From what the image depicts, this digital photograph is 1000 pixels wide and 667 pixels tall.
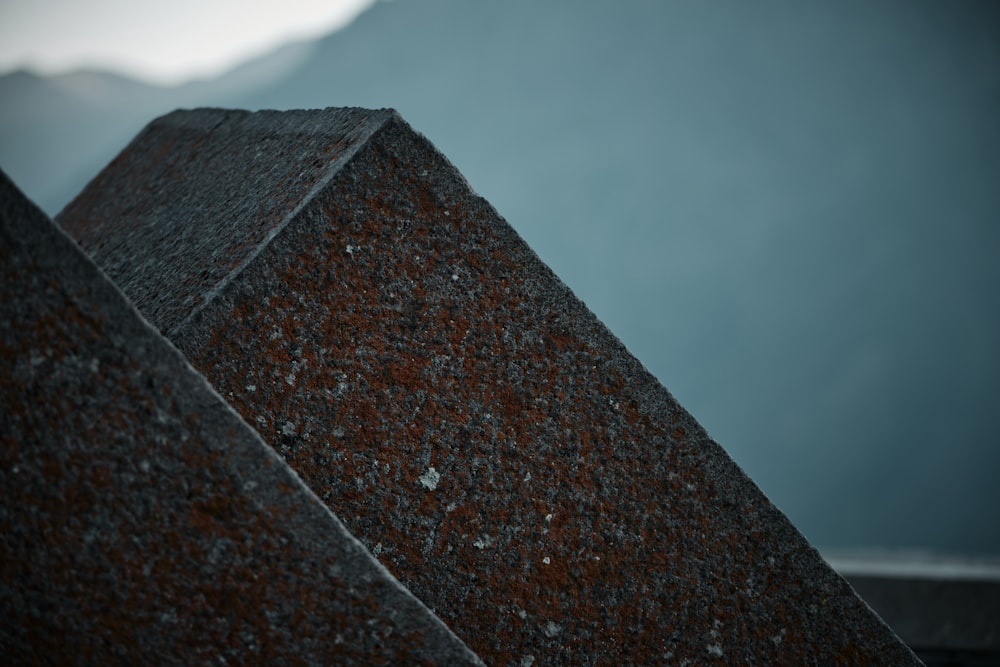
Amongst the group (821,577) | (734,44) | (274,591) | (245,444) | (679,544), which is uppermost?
(734,44)

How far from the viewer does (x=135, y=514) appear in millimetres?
1076

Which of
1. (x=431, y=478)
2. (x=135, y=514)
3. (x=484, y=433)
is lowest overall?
(x=135, y=514)

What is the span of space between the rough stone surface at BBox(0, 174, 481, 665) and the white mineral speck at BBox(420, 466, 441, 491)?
355mm

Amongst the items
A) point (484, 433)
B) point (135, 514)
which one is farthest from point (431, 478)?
point (135, 514)

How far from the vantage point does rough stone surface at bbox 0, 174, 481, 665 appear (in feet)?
3.40

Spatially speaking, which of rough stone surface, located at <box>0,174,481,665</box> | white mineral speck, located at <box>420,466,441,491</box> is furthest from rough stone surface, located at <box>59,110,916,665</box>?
rough stone surface, located at <box>0,174,481,665</box>

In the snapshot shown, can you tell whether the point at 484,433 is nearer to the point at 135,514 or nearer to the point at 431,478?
the point at 431,478

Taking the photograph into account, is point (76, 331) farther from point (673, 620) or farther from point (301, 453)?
point (673, 620)

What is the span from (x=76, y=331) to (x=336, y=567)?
19.4 inches

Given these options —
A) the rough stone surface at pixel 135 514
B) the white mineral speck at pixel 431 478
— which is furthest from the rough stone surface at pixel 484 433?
the rough stone surface at pixel 135 514

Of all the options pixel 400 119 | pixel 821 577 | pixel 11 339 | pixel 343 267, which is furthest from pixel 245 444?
pixel 821 577

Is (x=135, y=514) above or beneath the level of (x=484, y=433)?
beneath

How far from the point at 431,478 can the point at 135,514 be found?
1.88ft

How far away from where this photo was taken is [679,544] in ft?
5.28
